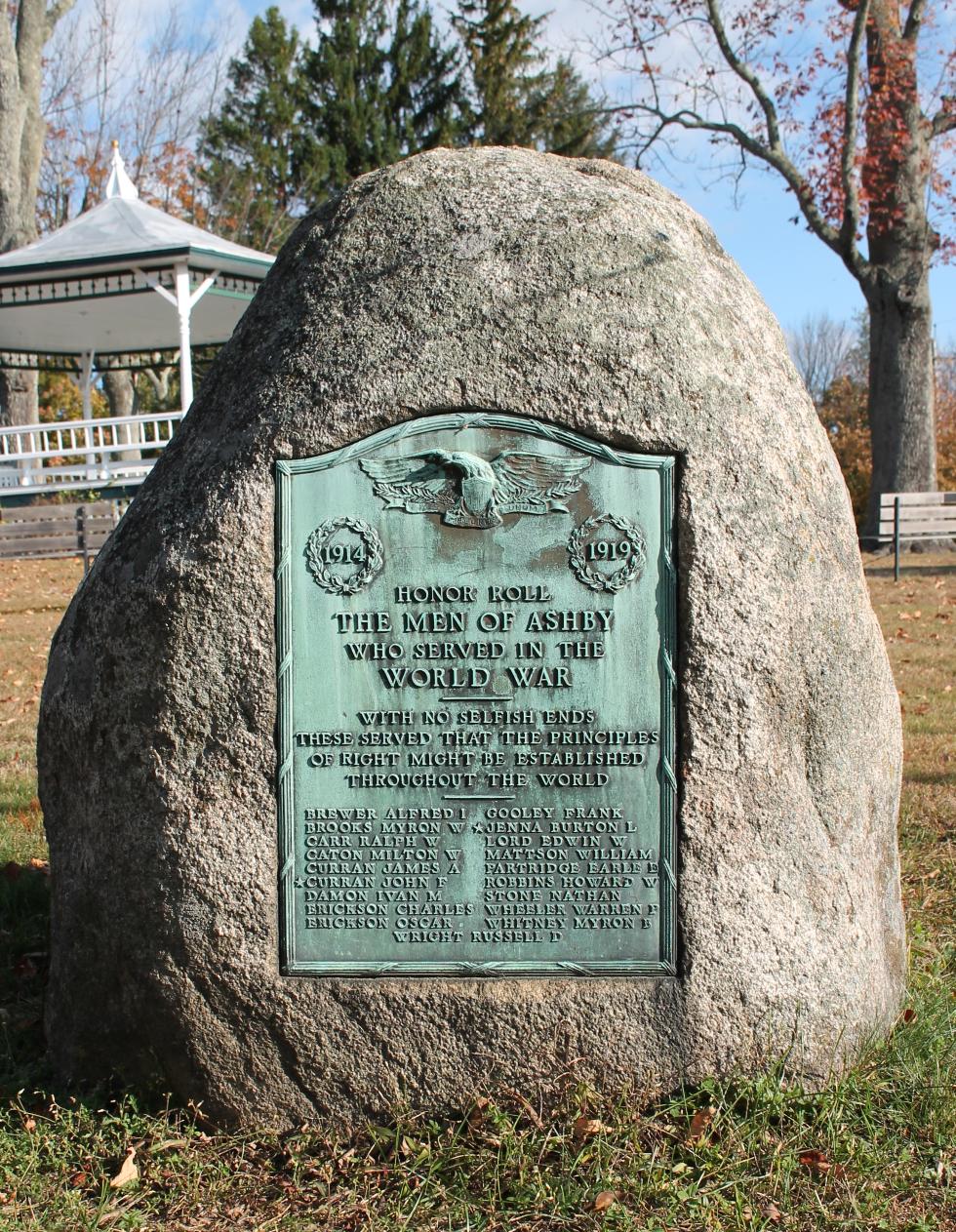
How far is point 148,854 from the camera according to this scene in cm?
296

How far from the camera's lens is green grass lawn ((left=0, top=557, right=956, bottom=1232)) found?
2625mm

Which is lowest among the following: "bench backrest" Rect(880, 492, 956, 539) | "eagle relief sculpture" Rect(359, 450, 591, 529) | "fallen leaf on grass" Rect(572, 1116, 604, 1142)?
"fallen leaf on grass" Rect(572, 1116, 604, 1142)

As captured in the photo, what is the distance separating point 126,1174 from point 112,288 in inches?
681

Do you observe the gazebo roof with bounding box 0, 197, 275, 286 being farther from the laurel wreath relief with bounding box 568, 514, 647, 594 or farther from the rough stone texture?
the laurel wreath relief with bounding box 568, 514, 647, 594

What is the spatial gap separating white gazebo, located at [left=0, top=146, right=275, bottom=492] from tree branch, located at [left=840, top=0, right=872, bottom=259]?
8.34m

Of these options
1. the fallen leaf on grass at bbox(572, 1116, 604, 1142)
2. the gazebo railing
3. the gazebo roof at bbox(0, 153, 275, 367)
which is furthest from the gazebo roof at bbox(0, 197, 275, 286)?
the fallen leaf on grass at bbox(572, 1116, 604, 1142)

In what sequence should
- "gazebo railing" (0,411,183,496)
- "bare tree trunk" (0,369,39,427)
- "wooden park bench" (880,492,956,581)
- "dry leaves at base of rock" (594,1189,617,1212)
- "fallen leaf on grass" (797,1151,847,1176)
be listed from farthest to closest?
"bare tree trunk" (0,369,39,427) → "gazebo railing" (0,411,183,496) → "wooden park bench" (880,492,956,581) → "fallen leaf on grass" (797,1151,847,1176) → "dry leaves at base of rock" (594,1189,617,1212)

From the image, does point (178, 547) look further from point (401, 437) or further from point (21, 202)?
point (21, 202)

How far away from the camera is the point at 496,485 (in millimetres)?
2920

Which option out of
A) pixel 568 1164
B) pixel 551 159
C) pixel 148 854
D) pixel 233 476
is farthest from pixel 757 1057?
pixel 551 159

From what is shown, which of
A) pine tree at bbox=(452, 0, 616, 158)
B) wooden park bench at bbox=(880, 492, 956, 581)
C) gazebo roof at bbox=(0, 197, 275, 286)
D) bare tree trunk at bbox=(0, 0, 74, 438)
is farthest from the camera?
pine tree at bbox=(452, 0, 616, 158)

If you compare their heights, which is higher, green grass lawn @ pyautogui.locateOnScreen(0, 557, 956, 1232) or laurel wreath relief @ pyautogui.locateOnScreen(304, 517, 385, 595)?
laurel wreath relief @ pyautogui.locateOnScreen(304, 517, 385, 595)

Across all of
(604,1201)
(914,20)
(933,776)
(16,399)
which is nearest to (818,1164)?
(604,1201)

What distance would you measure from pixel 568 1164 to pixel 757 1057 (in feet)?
1.84
